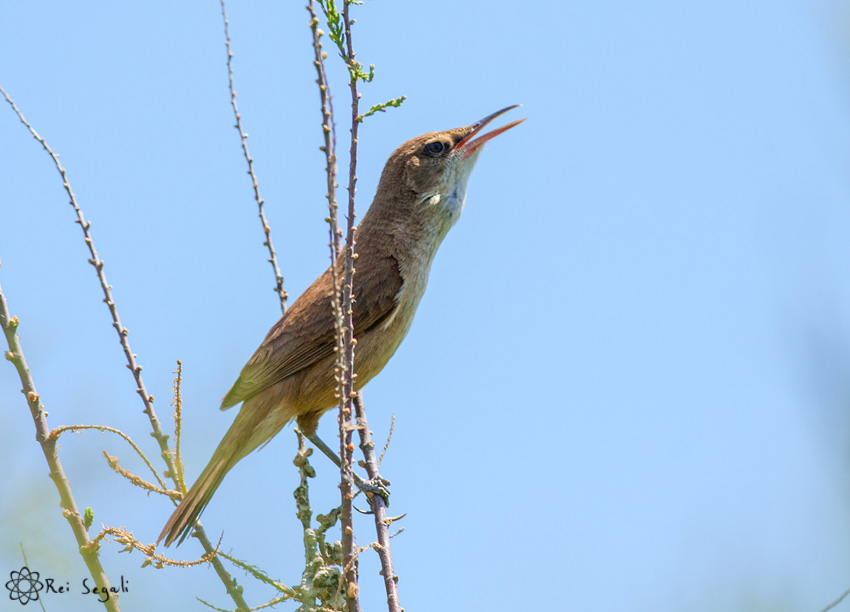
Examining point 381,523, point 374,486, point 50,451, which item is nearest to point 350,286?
point 50,451

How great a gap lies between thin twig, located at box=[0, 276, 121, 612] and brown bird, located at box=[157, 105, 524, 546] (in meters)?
1.83

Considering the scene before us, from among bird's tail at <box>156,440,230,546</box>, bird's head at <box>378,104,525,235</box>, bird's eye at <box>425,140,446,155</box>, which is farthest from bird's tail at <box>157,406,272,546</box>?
bird's eye at <box>425,140,446,155</box>

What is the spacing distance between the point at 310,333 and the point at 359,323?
0.98ft

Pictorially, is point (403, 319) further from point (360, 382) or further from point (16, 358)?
point (16, 358)

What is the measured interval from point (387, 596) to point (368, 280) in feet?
7.71

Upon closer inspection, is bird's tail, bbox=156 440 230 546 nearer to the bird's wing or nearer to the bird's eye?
the bird's wing

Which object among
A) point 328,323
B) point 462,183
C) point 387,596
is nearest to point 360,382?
point 328,323

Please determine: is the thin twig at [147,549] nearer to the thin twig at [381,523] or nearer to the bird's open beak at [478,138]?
the thin twig at [381,523]

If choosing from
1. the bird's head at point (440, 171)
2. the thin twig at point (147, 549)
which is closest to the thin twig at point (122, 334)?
the thin twig at point (147, 549)

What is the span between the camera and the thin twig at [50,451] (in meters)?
2.43

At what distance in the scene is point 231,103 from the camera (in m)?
4.08

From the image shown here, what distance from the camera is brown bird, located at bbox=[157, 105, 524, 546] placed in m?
4.88

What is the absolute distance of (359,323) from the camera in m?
4.93

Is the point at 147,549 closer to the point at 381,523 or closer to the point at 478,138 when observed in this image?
the point at 381,523
